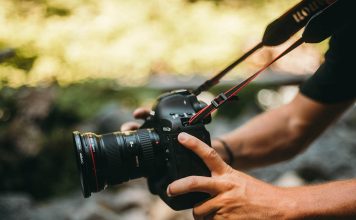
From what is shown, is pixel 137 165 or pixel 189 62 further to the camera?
pixel 189 62

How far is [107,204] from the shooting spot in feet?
8.75

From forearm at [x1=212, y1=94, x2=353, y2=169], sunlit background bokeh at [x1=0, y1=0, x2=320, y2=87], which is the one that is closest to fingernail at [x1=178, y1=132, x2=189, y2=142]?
forearm at [x1=212, y1=94, x2=353, y2=169]

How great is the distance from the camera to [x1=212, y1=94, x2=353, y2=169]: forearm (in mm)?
1540

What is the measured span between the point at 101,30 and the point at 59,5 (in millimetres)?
532

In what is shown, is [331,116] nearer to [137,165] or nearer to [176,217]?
[137,165]

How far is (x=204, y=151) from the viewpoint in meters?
1.08

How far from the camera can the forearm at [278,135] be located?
1.54 m

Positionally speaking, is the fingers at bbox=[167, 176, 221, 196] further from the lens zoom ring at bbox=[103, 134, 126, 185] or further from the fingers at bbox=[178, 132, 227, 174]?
the lens zoom ring at bbox=[103, 134, 126, 185]

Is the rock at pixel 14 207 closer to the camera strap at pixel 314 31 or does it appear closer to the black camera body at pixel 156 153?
the black camera body at pixel 156 153

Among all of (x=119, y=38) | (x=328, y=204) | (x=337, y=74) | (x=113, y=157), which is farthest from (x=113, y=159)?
(x=119, y=38)

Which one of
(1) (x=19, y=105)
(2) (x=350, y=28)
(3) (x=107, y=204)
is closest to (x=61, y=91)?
(1) (x=19, y=105)

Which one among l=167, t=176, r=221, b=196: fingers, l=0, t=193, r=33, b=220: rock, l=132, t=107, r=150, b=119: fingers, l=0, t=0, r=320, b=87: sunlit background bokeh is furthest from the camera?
l=0, t=0, r=320, b=87: sunlit background bokeh

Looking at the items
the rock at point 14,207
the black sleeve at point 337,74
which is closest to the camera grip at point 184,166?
the black sleeve at point 337,74

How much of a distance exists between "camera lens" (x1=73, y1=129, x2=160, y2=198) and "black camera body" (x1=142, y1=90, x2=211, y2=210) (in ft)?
0.14
